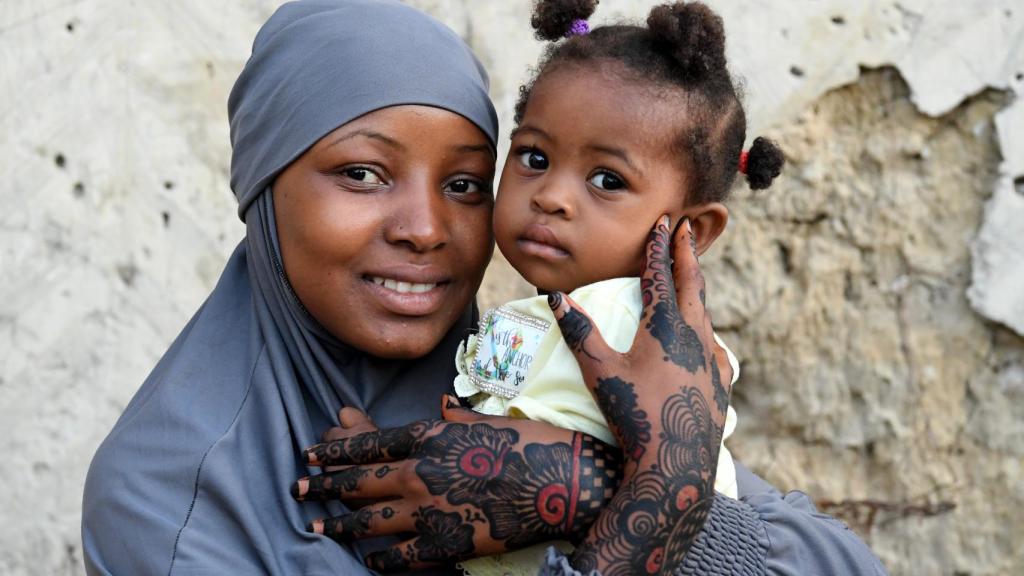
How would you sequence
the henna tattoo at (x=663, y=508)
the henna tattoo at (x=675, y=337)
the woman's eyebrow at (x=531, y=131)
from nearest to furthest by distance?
the henna tattoo at (x=663, y=508) → the henna tattoo at (x=675, y=337) → the woman's eyebrow at (x=531, y=131)

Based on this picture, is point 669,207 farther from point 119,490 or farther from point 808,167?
point 808,167

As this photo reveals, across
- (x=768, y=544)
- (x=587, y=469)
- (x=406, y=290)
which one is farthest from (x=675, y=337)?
(x=406, y=290)

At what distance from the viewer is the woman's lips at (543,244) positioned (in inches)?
90.1

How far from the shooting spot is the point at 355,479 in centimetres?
221

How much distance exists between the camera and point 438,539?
2.12m

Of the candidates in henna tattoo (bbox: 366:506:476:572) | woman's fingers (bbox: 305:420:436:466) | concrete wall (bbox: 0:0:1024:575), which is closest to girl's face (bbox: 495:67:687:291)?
woman's fingers (bbox: 305:420:436:466)

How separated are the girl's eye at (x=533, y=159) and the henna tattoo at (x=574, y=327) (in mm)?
330

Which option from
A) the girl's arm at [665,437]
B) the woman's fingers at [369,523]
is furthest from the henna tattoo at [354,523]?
the girl's arm at [665,437]

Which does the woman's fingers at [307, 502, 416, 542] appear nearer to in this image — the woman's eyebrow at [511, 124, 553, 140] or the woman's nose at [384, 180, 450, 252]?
the woman's nose at [384, 180, 450, 252]

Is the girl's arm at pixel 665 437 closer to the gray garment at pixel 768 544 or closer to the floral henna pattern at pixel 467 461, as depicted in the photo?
the gray garment at pixel 768 544

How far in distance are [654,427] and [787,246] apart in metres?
2.38

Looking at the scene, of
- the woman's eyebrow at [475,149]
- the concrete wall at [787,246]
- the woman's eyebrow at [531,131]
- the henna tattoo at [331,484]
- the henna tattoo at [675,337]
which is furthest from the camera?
the concrete wall at [787,246]

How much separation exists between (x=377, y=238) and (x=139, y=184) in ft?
5.66

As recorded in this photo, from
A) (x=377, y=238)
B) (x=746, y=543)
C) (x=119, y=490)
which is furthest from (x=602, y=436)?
(x=119, y=490)
